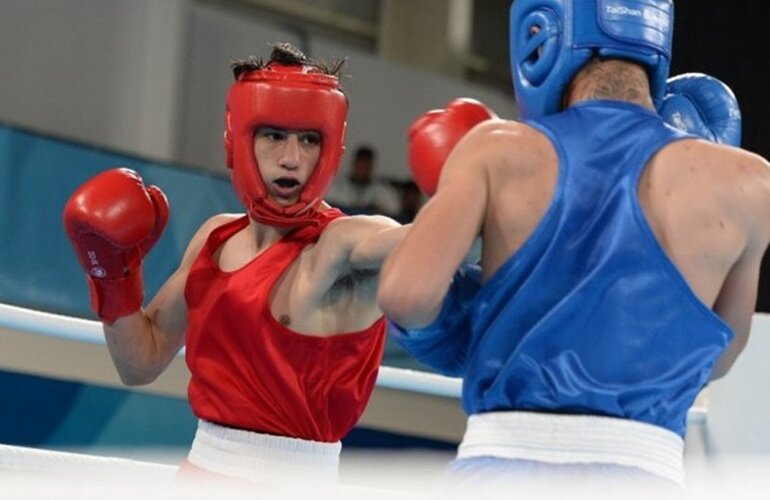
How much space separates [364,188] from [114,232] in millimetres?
5100

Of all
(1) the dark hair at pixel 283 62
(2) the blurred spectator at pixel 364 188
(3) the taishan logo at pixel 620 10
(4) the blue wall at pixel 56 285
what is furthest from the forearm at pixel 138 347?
(2) the blurred spectator at pixel 364 188

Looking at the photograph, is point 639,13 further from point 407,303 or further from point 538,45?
point 407,303

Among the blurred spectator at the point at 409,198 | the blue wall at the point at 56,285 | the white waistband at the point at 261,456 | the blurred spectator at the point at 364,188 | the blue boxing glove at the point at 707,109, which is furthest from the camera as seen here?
the blurred spectator at the point at 364,188

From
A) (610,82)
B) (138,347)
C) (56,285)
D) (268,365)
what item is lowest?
(56,285)

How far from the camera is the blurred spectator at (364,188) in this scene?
748 centimetres

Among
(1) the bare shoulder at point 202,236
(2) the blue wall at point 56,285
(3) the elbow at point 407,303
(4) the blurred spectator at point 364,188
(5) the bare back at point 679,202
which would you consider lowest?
(4) the blurred spectator at point 364,188

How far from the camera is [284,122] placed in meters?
2.48

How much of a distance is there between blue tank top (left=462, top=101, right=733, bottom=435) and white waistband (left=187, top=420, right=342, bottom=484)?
2.16ft

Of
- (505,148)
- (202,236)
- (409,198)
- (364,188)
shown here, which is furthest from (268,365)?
(364,188)

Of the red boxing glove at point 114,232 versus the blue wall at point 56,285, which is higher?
the red boxing glove at point 114,232

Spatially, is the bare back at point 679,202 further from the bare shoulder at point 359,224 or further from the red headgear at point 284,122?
the red headgear at point 284,122

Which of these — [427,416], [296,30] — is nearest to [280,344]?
[427,416]

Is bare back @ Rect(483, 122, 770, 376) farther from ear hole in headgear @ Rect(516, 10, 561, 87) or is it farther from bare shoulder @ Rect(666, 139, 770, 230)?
ear hole in headgear @ Rect(516, 10, 561, 87)

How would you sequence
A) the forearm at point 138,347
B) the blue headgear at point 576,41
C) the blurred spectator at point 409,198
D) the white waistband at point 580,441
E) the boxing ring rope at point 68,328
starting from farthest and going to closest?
the blurred spectator at point 409,198 → the boxing ring rope at point 68,328 → the forearm at point 138,347 → the blue headgear at point 576,41 → the white waistband at point 580,441
